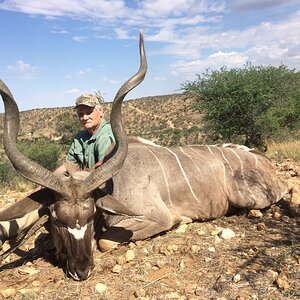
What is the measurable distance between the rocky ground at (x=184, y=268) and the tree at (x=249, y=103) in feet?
27.7

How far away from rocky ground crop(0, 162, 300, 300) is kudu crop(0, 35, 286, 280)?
6.9 inches

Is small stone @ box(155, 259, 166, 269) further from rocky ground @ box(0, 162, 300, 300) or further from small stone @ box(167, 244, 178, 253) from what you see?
small stone @ box(167, 244, 178, 253)

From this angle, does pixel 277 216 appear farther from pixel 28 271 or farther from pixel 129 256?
pixel 28 271

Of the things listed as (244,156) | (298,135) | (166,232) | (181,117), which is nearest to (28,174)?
(166,232)

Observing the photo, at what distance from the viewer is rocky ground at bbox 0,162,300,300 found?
2674mm

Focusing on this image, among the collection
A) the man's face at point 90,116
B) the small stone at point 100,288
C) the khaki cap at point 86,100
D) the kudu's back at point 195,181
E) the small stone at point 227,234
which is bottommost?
the small stone at point 227,234

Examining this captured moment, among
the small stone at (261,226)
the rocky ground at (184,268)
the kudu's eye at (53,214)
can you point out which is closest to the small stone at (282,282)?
the rocky ground at (184,268)

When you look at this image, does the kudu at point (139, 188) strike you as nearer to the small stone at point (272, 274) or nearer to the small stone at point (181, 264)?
the small stone at point (181, 264)

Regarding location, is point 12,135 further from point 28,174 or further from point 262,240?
point 262,240

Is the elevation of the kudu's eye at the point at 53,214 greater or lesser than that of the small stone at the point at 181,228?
greater

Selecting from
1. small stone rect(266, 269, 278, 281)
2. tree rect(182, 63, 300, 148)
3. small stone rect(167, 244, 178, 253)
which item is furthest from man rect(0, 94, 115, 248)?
tree rect(182, 63, 300, 148)

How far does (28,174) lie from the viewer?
3027 millimetres

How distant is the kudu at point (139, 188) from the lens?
3029 millimetres

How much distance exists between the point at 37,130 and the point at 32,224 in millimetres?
43063
